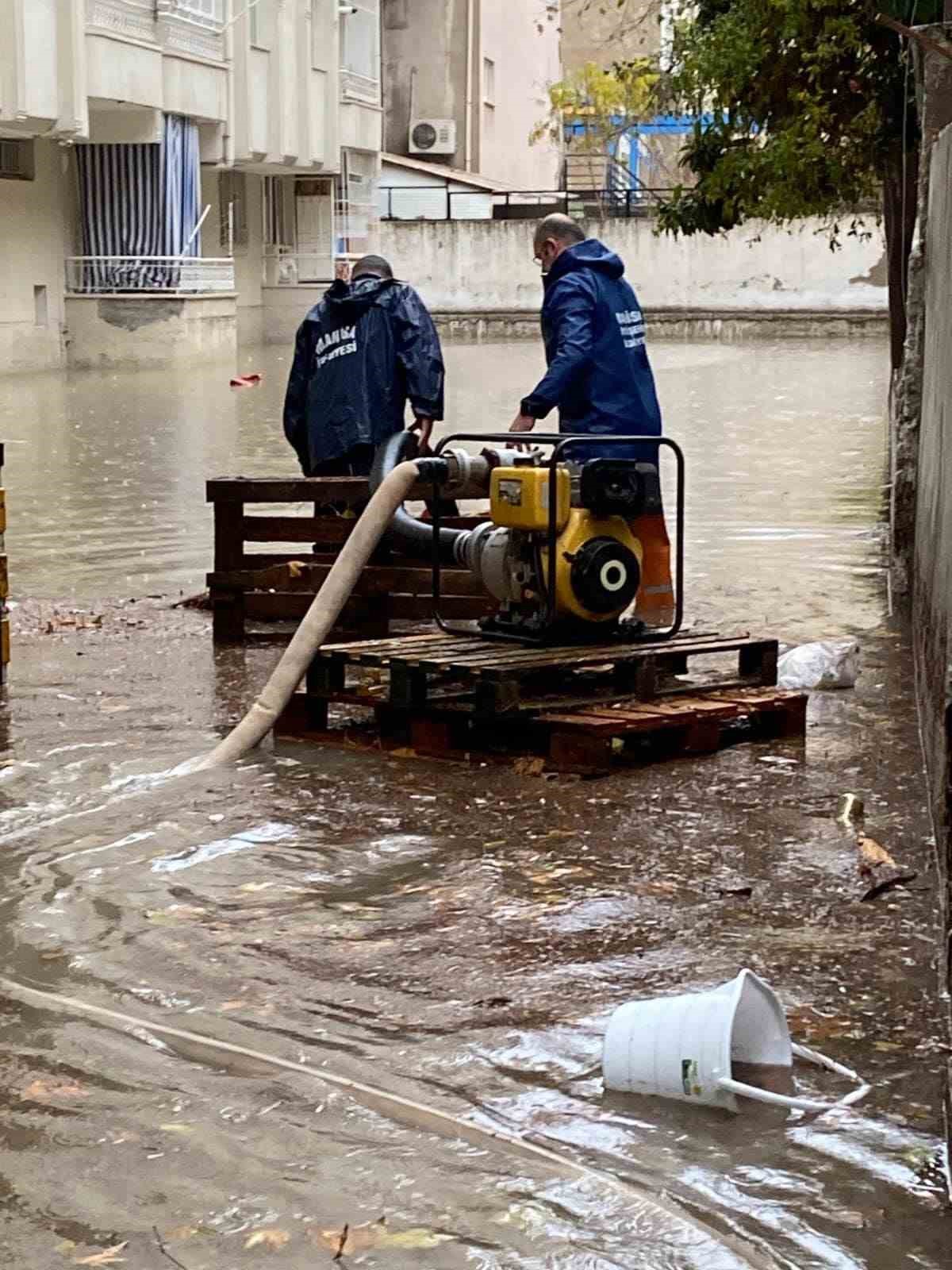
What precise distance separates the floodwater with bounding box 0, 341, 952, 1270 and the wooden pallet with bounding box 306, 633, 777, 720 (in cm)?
24

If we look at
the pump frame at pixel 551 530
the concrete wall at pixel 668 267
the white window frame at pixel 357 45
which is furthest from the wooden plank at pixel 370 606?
the white window frame at pixel 357 45

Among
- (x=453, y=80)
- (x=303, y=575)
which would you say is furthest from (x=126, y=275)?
(x=303, y=575)

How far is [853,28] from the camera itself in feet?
41.0

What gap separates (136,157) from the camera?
3797 centimetres

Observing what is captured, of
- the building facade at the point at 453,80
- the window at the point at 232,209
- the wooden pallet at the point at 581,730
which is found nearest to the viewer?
the wooden pallet at the point at 581,730

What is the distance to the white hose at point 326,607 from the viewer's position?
24.9 ft

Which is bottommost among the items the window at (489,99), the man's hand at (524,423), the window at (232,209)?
the man's hand at (524,423)

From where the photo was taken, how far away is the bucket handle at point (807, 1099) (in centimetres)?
414

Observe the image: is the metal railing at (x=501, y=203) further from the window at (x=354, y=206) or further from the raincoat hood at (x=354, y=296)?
the raincoat hood at (x=354, y=296)

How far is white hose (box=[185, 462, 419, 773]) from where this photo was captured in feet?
24.9

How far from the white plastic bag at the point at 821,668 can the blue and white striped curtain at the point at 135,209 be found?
2952 cm

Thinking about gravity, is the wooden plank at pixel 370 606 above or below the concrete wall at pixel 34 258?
below

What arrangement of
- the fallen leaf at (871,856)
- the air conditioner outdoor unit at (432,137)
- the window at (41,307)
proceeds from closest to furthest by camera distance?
the fallen leaf at (871,856) < the window at (41,307) < the air conditioner outdoor unit at (432,137)

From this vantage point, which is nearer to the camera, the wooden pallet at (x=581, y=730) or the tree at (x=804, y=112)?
the wooden pallet at (x=581, y=730)
